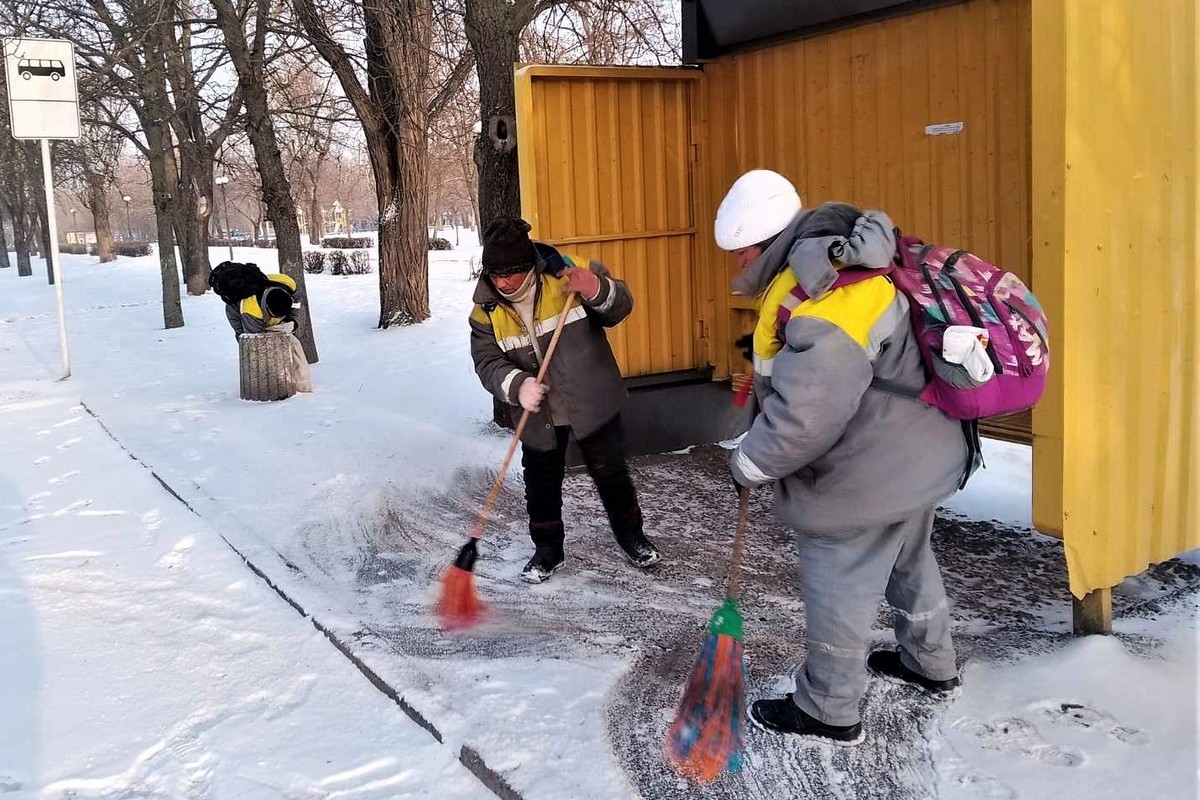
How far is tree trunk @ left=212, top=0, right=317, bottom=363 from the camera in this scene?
9.82 metres

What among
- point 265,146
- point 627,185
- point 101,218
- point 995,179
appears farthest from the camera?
point 101,218

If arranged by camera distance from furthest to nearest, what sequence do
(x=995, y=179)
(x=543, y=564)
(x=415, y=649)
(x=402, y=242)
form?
(x=402, y=242)
(x=995, y=179)
(x=543, y=564)
(x=415, y=649)

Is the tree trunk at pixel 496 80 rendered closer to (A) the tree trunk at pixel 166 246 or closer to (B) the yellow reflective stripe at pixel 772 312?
(B) the yellow reflective stripe at pixel 772 312

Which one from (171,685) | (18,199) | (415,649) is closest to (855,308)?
(415,649)

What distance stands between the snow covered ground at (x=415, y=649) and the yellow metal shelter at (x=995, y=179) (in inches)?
22.0

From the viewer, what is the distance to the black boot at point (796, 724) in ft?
9.81

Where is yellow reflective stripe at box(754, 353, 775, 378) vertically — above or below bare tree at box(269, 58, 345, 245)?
below

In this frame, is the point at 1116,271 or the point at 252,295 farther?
the point at 252,295

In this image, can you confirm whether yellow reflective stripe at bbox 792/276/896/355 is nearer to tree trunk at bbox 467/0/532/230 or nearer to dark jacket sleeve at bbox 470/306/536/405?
dark jacket sleeve at bbox 470/306/536/405

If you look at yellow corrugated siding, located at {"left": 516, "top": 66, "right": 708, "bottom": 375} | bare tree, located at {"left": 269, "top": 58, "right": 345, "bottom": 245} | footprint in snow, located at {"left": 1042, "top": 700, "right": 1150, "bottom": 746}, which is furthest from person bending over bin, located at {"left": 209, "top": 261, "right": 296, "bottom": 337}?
footprint in snow, located at {"left": 1042, "top": 700, "right": 1150, "bottom": 746}

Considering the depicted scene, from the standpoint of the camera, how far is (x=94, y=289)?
25.8m

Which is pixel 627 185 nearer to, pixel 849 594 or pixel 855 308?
pixel 855 308

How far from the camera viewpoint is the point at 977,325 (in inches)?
105

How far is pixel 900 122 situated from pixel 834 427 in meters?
3.64
